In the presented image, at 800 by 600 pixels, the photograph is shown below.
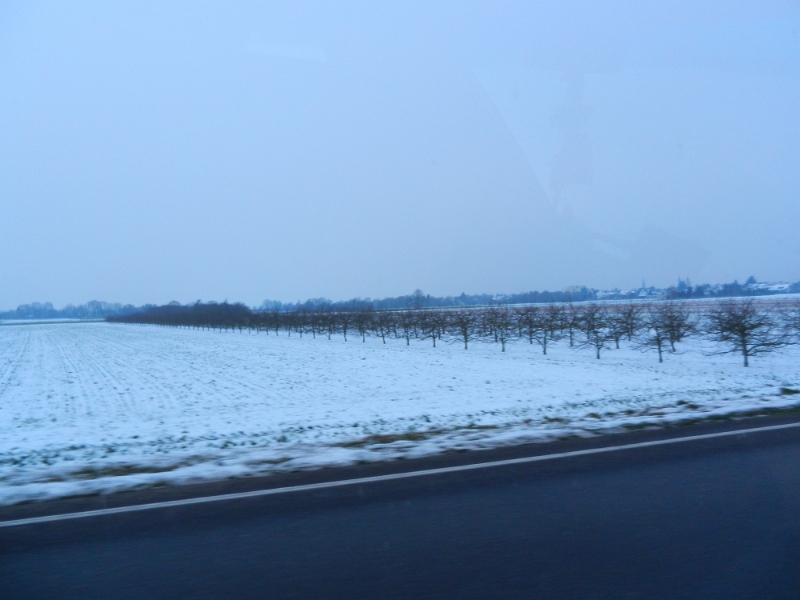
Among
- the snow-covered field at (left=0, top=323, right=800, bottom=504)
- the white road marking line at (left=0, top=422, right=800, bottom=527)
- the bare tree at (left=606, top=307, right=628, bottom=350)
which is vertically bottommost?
the snow-covered field at (left=0, top=323, right=800, bottom=504)

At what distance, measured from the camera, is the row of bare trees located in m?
22.7

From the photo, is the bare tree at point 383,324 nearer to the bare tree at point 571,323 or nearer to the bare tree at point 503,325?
the bare tree at point 503,325

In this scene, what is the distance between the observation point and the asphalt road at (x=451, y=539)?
389 centimetres

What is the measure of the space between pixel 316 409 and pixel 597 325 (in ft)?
65.2

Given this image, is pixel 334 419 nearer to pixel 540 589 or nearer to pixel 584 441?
pixel 584 441

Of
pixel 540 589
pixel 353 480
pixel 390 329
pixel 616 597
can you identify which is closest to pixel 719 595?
pixel 616 597

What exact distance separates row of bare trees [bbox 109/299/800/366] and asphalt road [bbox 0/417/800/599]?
60.1 ft

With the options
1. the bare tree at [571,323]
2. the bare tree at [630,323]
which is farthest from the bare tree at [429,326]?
the bare tree at [630,323]

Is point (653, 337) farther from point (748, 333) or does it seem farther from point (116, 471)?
point (116, 471)

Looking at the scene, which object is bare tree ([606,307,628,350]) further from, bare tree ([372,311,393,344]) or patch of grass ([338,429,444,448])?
patch of grass ([338,429,444,448])

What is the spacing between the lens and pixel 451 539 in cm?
467

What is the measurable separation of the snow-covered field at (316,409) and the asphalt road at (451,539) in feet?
4.99

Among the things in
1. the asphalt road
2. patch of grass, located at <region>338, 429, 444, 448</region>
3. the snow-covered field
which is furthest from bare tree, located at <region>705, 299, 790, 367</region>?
the asphalt road

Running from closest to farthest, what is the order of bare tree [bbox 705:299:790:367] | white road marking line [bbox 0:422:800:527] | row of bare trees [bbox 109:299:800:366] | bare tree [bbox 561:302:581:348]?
white road marking line [bbox 0:422:800:527] → bare tree [bbox 705:299:790:367] → row of bare trees [bbox 109:299:800:366] → bare tree [bbox 561:302:581:348]
